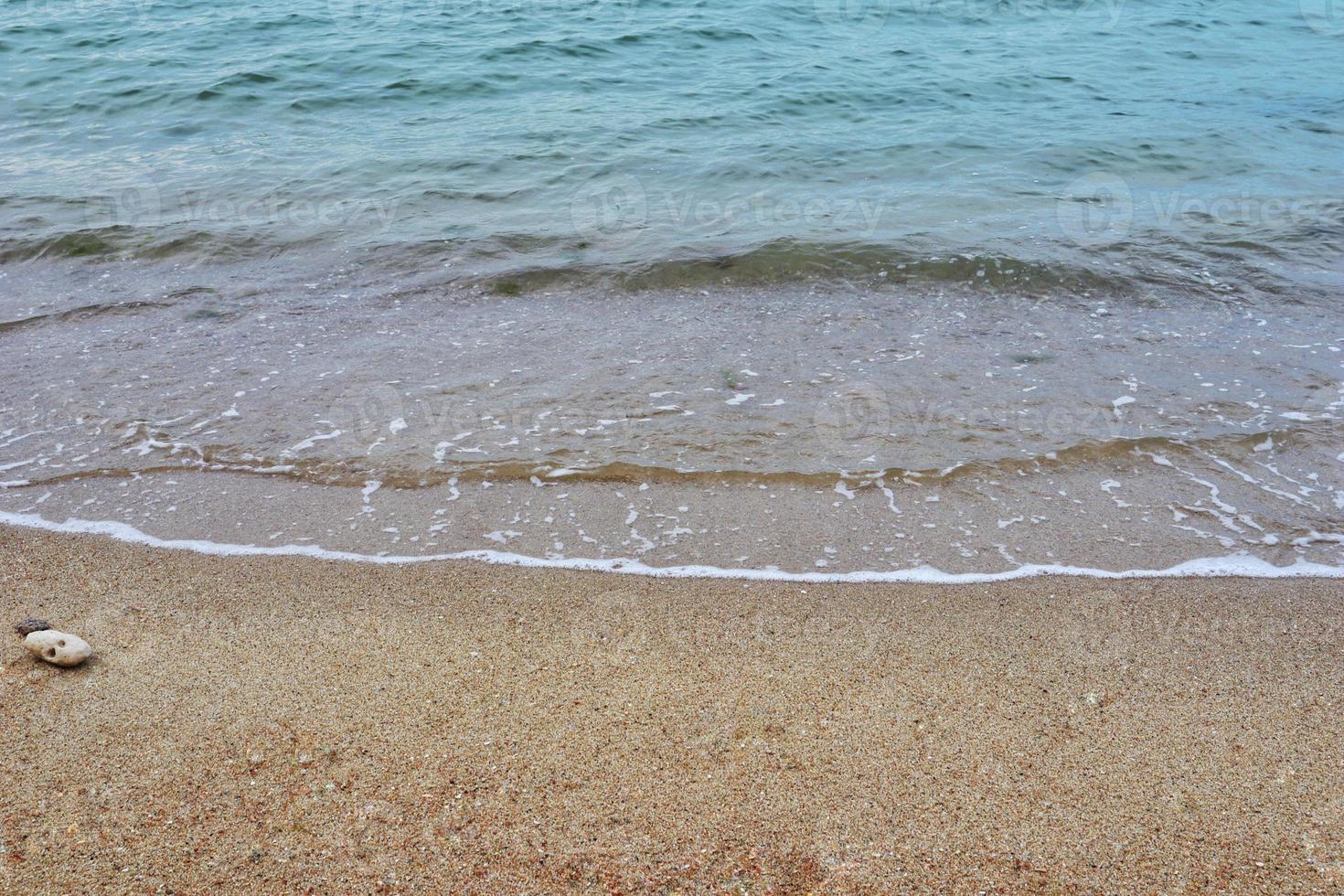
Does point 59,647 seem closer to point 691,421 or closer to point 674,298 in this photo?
point 691,421

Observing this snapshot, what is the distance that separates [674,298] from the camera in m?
6.22

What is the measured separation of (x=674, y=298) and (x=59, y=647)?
13.6 ft

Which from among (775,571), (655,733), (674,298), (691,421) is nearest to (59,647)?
(655,733)

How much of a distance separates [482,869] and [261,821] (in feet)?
1.83

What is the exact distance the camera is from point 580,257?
267 inches

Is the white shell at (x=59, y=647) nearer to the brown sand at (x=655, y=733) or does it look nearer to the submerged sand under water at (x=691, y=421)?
the brown sand at (x=655, y=733)

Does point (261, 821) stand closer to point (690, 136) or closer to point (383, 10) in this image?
point (690, 136)

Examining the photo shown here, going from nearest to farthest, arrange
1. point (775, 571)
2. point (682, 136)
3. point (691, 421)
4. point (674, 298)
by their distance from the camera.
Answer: point (775, 571)
point (691, 421)
point (674, 298)
point (682, 136)

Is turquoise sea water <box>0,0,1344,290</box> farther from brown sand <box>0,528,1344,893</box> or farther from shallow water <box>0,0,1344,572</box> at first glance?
brown sand <box>0,528,1344,893</box>

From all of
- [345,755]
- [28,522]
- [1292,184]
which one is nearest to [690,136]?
[1292,184]

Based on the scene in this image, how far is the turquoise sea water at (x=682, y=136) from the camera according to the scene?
703 centimetres

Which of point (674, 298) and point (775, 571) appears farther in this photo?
point (674, 298)

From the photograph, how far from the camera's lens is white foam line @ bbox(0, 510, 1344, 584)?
134 inches

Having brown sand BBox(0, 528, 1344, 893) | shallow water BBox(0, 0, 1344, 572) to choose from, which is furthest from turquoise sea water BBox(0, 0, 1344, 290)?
brown sand BBox(0, 528, 1344, 893)
